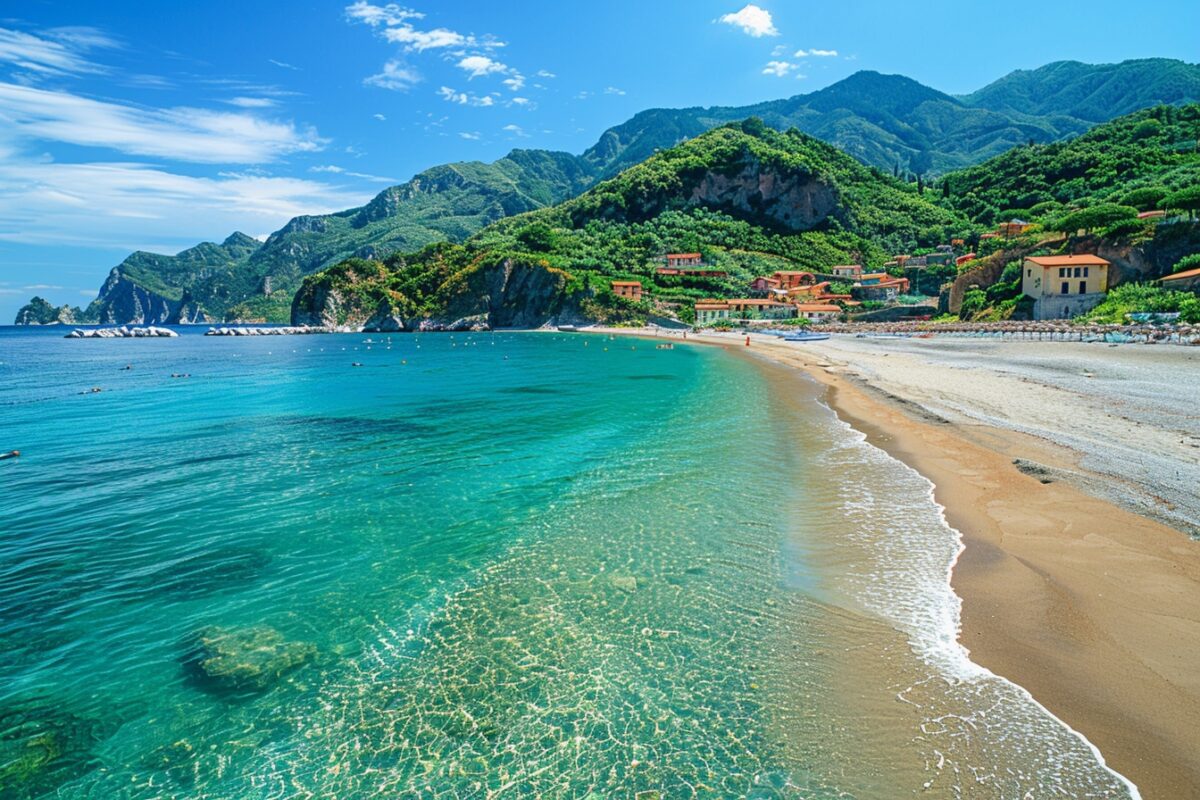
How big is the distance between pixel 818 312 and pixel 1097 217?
127ft

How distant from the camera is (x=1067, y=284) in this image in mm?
58094

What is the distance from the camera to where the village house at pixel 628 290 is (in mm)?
114938

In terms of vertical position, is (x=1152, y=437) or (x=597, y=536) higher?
(x=1152, y=437)

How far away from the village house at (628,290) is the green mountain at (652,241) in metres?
3.20

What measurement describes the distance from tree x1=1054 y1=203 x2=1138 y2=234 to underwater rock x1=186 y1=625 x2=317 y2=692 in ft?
276

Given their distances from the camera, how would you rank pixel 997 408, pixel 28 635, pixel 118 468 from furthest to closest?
pixel 997 408
pixel 118 468
pixel 28 635

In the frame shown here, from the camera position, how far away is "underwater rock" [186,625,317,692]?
24.7 feet

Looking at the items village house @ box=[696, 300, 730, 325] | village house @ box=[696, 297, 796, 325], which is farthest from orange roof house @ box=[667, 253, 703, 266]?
village house @ box=[696, 300, 730, 325]

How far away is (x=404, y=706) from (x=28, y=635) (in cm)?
688

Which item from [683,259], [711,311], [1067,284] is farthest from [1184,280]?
[683,259]

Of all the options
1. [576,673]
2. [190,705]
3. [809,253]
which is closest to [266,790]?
[190,705]

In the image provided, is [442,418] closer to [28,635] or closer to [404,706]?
[28,635]

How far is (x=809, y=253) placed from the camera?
140 meters

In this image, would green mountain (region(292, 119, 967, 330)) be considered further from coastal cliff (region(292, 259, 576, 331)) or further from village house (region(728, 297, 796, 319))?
village house (region(728, 297, 796, 319))
